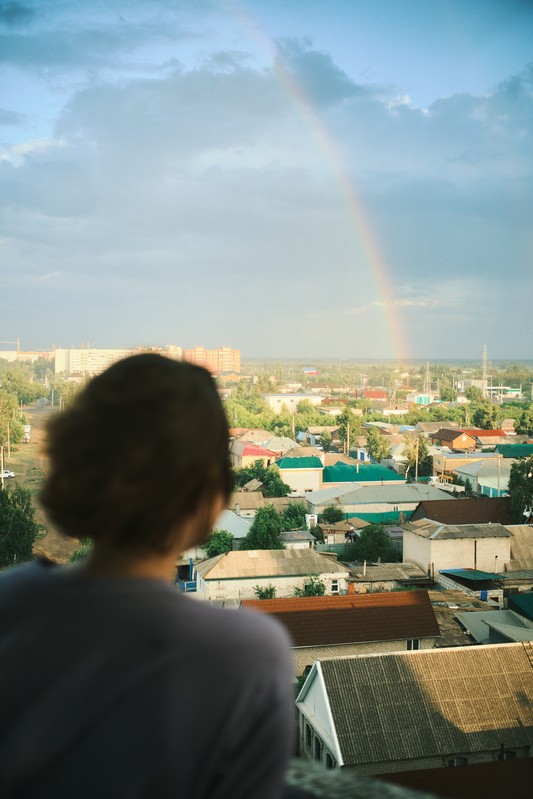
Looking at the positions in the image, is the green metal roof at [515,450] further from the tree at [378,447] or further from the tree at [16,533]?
the tree at [16,533]

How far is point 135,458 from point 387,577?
20.3 feet

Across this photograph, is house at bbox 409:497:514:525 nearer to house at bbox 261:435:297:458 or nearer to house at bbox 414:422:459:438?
house at bbox 261:435:297:458

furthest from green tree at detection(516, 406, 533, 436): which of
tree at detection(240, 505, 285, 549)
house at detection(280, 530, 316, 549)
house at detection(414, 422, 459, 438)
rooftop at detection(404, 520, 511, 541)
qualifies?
tree at detection(240, 505, 285, 549)

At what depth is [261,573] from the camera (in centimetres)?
575

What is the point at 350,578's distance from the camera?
19.6ft

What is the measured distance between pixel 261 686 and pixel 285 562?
5.85 m

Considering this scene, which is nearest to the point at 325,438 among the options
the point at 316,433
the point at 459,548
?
the point at 316,433

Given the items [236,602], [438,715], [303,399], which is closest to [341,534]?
[236,602]

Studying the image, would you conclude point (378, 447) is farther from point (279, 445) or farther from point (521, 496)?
point (521, 496)

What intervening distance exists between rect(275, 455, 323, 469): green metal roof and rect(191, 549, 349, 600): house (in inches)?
218

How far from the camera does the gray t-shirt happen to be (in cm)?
23

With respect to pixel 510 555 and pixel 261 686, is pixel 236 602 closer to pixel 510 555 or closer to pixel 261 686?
pixel 510 555

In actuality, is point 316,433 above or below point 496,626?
below

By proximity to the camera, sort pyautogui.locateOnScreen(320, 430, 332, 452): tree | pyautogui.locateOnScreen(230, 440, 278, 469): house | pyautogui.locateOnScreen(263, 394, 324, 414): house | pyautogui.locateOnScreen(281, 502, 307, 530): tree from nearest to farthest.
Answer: pyautogui.locateOnScreen(281, 502, 307, 530): tree < pyautogui.locateOnScreen(230, 440, 278, 469): house < pyautogui.locateOnScreen(320, 430, 332, 452): tree < pyautogui.locateOnScreen(263, 394, 324, 414): house
